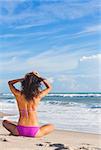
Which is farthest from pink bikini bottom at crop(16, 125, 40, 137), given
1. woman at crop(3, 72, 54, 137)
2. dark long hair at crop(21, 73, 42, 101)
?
dark long hair at crop(21, 73, 42, 101)

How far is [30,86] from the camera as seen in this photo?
20.2ft

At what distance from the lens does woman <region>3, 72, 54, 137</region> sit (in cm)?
618

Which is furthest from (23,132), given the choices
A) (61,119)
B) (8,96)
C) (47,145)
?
(8,96)

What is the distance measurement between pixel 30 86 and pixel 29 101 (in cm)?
25

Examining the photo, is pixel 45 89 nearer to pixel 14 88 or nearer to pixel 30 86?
pixel 30 86

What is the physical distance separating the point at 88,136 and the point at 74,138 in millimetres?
513

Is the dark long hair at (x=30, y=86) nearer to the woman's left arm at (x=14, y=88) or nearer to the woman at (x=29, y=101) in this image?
the woman at (x=29, y=101)

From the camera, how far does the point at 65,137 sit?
23.1 ft

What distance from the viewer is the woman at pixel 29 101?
6184 mm

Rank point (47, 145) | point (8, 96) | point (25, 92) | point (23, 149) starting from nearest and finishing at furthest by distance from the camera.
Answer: point (23, 149)
point (47, 145)
point (25, 92)
point (8, 96)

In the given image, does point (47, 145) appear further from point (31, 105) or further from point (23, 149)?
point (31, 105)

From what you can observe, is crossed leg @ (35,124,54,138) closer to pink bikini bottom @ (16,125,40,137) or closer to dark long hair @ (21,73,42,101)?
pink bikini bottom @ (16,125,40,137)

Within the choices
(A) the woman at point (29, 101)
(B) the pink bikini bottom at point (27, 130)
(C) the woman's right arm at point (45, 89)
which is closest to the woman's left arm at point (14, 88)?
(A) the woman at point (29, 101)

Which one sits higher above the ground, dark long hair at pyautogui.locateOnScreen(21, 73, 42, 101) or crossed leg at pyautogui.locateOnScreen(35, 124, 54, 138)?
dark long hair at pyautogui.locateOnScreen(21, 73, 42, 101)
